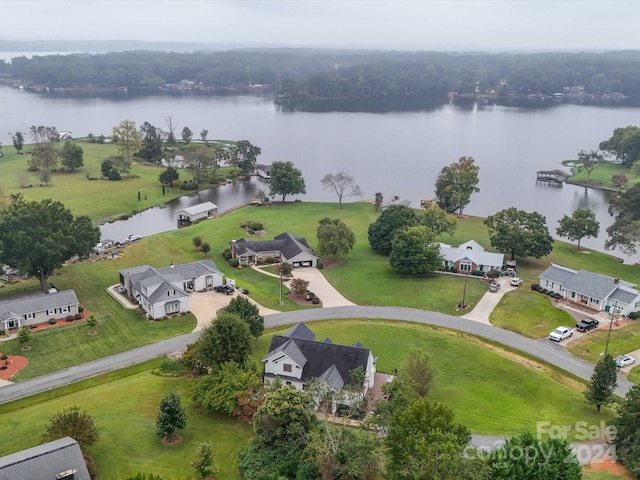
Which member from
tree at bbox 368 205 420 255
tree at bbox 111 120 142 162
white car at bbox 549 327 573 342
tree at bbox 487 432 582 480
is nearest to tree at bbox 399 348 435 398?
tree at bbox 487 432 582 480

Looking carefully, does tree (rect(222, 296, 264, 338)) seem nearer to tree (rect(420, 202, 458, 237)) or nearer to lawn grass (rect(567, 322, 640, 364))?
lawn grass (rect(567, 322, 640, 364))

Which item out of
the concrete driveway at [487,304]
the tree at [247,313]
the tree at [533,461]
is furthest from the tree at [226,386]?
the concrete driveway at [487,304]

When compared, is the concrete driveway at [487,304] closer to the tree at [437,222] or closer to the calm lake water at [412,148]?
the tree at [437,222]

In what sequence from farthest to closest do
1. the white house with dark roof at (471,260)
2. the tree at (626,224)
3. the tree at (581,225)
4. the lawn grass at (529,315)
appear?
the tree at (581,225) < the tree at (626,224) < the white house with dark roof at (471,260) < the lawn grass at (529,315)

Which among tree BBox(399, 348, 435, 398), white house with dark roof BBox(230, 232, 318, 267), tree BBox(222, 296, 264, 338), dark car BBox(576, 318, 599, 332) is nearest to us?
tree BBox(399, 348, 435, 398)

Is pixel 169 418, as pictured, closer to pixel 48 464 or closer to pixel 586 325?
pixel 48 464
